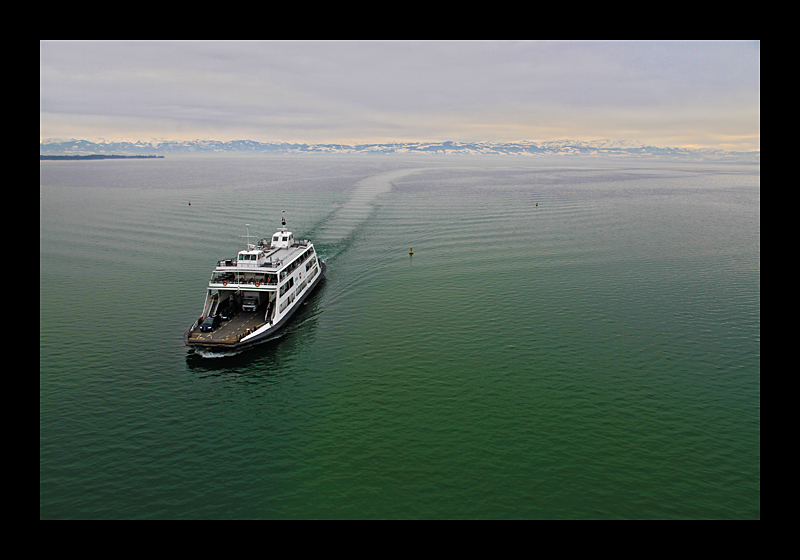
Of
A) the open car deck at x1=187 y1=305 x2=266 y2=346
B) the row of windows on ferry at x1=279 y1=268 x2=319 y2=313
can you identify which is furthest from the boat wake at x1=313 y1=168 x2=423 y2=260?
the open car deck at x1=187 y1=305 x2=266 y2=346

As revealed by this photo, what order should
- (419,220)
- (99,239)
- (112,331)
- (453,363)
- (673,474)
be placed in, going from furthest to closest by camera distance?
(419,220) < (99,239) < (112,331) < (453,363) < (673,474)

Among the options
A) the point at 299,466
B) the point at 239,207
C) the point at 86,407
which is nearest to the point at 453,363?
the point at 299,466

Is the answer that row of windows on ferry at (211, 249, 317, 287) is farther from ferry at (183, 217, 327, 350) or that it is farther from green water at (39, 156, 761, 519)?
green water at (39, 156, 761, 519)

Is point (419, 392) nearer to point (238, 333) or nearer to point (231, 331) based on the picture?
point (238, 333)

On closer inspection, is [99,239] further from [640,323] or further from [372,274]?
[640,323]

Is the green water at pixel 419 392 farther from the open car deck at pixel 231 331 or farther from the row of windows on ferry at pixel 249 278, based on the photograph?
the row of windows on ferry at pixel 249 278
